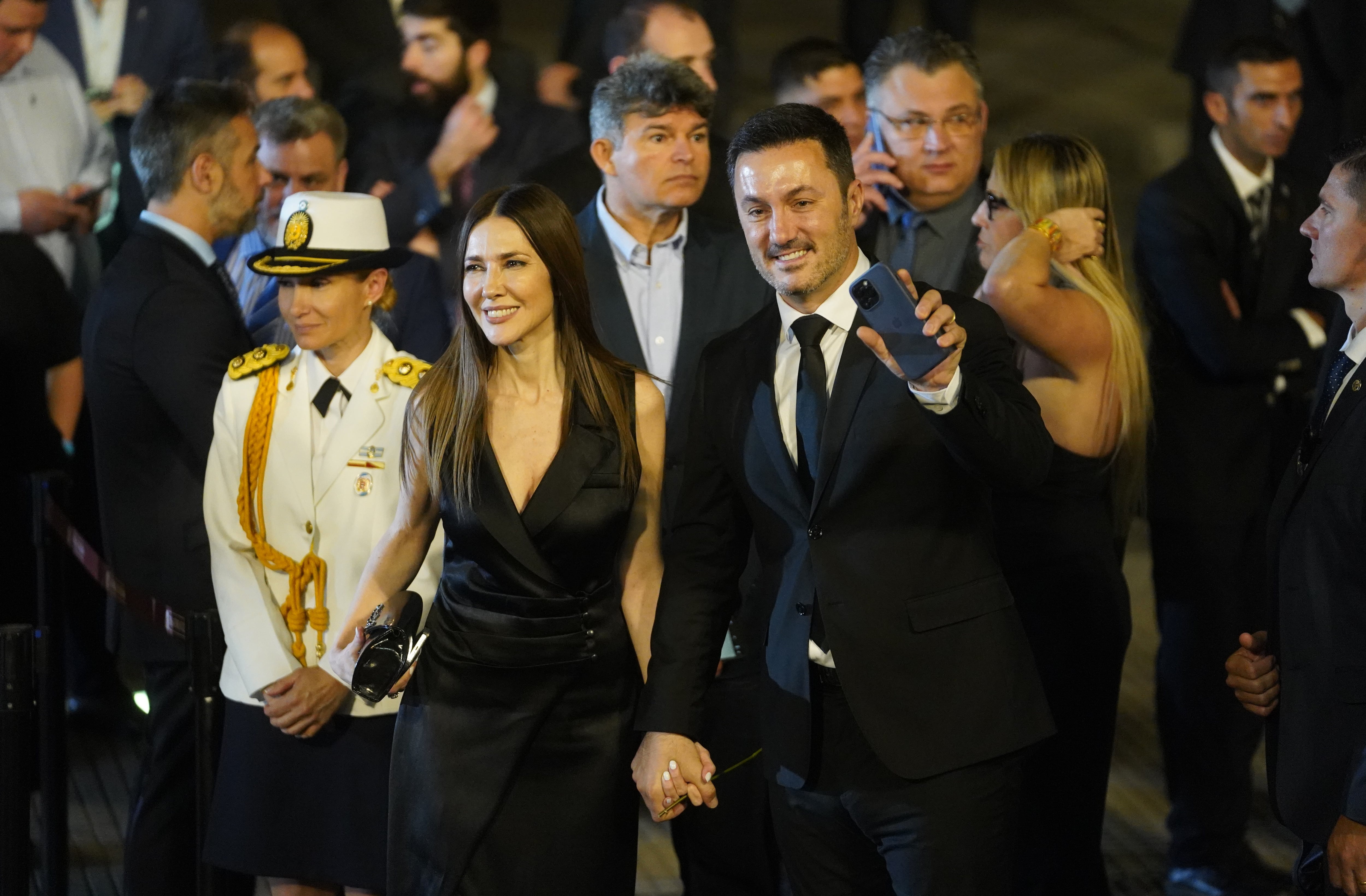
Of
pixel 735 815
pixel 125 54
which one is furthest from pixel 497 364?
pixel 125 54

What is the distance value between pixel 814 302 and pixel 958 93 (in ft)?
5.66

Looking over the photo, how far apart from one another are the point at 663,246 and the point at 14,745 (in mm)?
1854

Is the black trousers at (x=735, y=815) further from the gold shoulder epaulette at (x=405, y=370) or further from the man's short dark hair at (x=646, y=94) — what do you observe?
the man's short dark hair at (x=646, y=94)

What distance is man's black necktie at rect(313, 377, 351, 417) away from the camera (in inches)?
122

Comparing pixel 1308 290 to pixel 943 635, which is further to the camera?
pixel 1308 290

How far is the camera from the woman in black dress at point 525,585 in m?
2.71

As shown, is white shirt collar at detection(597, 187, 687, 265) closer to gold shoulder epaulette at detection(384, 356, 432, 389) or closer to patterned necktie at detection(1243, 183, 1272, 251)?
gold shoulder epaulette at detection(384, 356, 432, 389)

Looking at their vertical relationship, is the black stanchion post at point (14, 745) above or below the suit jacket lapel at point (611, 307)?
below

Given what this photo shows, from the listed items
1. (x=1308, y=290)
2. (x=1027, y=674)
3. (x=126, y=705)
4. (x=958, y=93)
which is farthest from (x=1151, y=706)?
(x=126, y=705)

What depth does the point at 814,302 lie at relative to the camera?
2.52 m

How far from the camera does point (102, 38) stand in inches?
218

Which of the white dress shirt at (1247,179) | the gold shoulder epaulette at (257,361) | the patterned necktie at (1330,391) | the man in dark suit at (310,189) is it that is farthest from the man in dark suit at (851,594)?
the white dress shirt at (1247,179)

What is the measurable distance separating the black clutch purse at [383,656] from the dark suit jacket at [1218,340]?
7.51ft

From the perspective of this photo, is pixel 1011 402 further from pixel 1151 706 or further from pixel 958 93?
pixel 1151 706
